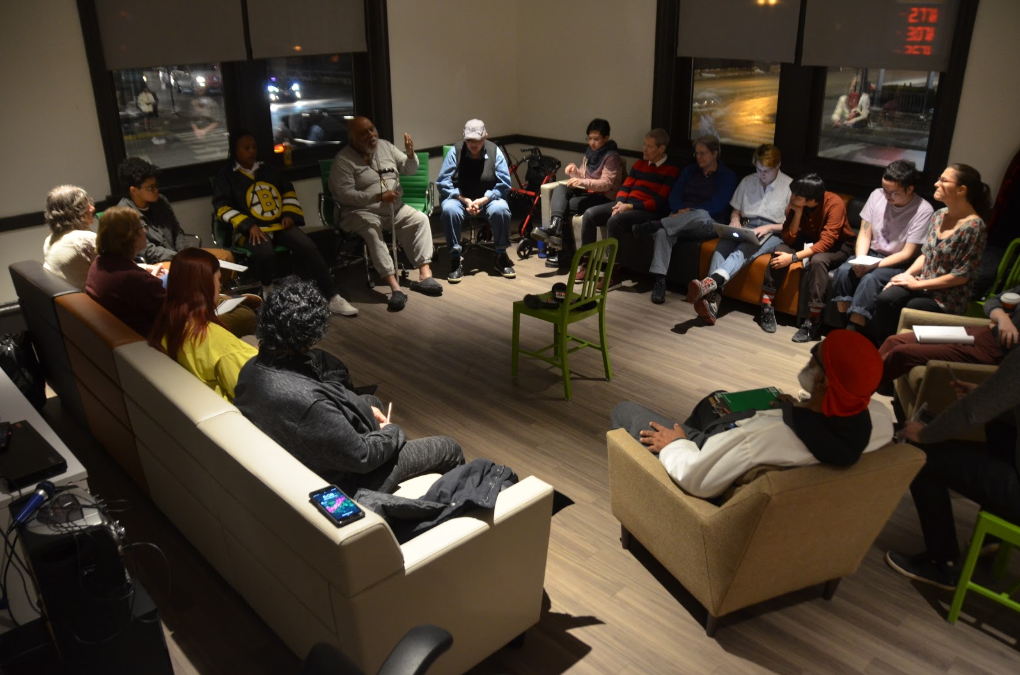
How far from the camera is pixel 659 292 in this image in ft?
19.6

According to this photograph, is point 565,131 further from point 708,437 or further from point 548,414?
point 708,437

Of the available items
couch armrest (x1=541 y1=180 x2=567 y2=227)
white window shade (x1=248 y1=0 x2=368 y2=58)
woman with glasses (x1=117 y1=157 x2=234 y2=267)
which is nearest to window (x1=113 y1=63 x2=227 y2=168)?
white window shade (x1=248 y1=0 x2=368 y2=58)

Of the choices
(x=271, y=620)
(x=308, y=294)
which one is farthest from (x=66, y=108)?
(x=271, y=620)

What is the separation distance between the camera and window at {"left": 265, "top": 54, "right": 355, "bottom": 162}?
655cm

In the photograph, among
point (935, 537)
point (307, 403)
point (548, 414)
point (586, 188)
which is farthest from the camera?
point (586, 188)

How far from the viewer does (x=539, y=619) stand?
114 inches

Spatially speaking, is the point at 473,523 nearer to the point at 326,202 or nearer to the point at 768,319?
the point at 768,319

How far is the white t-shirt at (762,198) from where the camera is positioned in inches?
226

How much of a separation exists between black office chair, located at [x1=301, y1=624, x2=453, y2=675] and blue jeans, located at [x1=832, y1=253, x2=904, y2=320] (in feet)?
13.4

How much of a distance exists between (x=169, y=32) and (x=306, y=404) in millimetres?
4278

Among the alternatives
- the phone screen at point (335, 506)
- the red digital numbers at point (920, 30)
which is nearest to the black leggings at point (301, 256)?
the phone screen at point (335, 506)

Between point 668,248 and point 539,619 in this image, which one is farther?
point 668,248

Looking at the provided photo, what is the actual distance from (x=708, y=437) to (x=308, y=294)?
1.43 meters

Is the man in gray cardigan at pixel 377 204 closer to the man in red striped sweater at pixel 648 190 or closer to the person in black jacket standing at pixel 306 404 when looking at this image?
the man in red striped sweater at pixel 648 190
